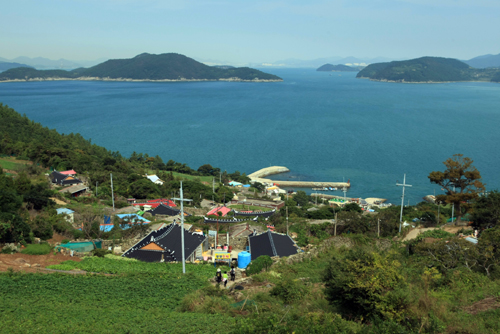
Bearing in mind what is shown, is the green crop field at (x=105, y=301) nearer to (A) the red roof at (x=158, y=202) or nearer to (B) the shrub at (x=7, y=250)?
(B) the shrub at (x=7, y=250)

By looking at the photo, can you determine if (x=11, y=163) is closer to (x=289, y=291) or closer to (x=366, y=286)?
(x=289, y=291)

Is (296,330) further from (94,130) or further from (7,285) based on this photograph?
(94,130)

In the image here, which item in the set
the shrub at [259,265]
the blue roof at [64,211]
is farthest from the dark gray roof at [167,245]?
the blue roof at [64,211]

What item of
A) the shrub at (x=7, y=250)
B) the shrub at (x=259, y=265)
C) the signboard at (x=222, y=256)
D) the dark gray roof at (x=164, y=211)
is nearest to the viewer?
the shrub at (x=259, y=265)

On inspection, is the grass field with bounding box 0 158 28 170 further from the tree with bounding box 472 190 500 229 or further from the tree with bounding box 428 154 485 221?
the tree with bounding box 472 190 500 229

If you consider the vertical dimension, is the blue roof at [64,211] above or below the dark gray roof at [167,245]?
below

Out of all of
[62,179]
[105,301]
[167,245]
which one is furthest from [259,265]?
[62,179]

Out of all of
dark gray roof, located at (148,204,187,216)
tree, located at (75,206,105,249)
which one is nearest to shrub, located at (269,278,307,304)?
tree, located at (75,206,105,249)
